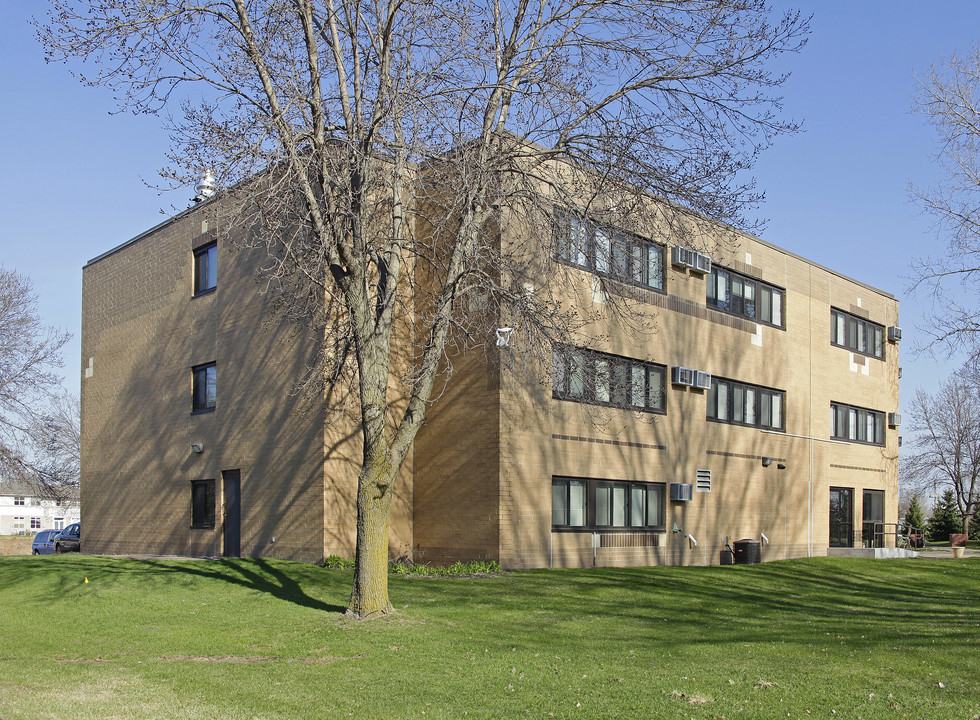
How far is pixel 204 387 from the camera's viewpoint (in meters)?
26.1

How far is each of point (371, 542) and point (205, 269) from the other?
586 inches

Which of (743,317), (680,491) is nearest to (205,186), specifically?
(680,491)

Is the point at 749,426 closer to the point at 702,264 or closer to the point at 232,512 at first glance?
the point at 702,264

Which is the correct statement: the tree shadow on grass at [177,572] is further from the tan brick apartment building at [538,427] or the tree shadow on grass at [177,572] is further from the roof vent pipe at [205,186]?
the roof vent pipe at [205,186]

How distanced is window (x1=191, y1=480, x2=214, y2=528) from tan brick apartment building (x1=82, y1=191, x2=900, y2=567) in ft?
0.25

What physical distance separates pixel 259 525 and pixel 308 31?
1336cm

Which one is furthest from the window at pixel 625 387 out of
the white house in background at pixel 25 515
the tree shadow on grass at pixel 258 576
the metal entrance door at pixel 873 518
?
the white house in background at pixel 25 515

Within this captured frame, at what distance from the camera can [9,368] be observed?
36656mm

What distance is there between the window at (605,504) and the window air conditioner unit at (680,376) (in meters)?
2.76

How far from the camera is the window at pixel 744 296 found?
27875mm

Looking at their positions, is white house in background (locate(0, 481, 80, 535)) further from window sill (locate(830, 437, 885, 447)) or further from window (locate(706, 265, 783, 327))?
window (locate(706, 265, 783, 327))

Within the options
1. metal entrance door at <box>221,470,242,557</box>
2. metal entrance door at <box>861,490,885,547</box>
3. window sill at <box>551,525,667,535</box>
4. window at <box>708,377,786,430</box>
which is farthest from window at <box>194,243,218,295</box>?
metal entrance door at <box>861,490,885,547</box>

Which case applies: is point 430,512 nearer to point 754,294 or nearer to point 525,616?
point 525,616

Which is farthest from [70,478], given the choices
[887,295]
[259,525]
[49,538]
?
[887,295]
